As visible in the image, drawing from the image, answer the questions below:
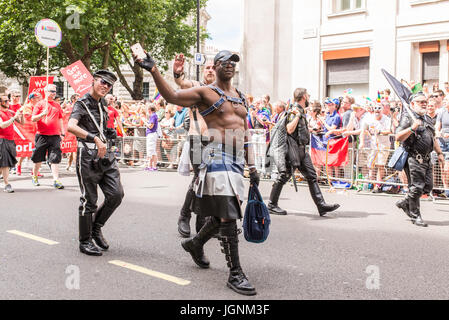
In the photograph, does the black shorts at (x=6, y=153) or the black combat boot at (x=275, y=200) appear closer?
the black combat boot at (x=275, y=200)

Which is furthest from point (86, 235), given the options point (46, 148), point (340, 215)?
point (46, 148)

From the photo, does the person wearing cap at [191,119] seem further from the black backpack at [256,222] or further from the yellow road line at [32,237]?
the yellow road line at [32,237]

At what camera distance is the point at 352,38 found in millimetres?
20547

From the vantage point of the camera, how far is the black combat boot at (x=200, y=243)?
4848 mm

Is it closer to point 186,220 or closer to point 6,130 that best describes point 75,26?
point 6,130

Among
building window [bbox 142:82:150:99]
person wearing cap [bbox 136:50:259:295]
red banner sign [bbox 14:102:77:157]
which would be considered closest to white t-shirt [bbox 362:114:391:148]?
person wearing cap [bbox 136:50:259:295]

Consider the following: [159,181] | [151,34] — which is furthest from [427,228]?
[151,34]

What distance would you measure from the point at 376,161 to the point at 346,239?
190 inches

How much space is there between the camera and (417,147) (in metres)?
7.61

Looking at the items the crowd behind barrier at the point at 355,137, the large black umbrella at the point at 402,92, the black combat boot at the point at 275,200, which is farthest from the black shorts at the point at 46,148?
the large black umbrella at the point at 402,92

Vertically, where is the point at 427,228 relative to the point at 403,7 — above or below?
below

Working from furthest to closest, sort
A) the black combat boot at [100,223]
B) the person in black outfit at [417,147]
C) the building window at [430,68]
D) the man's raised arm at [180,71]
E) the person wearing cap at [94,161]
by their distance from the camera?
the building window at [430,68] < the person in black outfit at [417,147] < the black combat boot at [100,223] < the person wearing cap at [94,161] < the man's raised arm at [180,71]

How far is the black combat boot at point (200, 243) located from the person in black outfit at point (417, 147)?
12.5 ft
